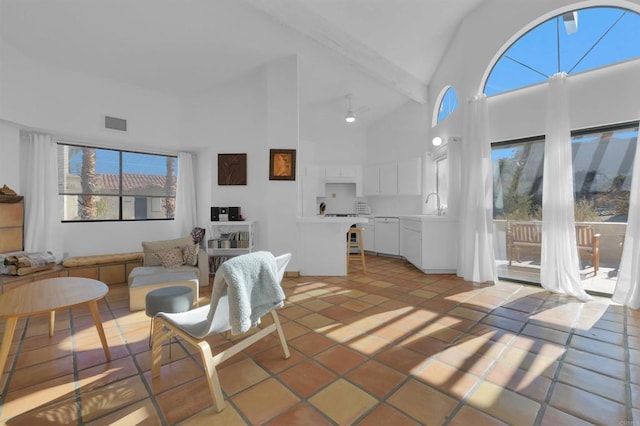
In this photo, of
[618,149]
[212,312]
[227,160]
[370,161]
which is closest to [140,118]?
[227,160]

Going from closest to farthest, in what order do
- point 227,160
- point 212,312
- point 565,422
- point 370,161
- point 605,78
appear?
1. point 565,422
2. point 212,312
3. point 605,78
4. point 227,160
5. point 370,161

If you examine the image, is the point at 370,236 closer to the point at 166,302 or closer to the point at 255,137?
the point at 255,137

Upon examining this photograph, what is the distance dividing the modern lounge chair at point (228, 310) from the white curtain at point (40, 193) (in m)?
3.59

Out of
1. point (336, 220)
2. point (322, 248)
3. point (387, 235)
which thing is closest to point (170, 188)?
point (322, 248)

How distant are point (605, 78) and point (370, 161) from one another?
4.44m

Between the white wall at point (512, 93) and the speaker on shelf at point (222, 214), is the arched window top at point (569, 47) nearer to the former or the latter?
the white wall at point (512, 93)

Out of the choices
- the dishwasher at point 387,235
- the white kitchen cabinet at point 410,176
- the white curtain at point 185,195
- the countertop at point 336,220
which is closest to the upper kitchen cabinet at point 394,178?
the white kitchen cabinet at point 410,176

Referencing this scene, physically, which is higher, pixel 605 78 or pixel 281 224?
pixel 605 78

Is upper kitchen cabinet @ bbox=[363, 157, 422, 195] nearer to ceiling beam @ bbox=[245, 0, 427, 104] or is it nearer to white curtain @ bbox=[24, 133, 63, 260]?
ceiling beam @ bbox=[245, 0, 427, 104]

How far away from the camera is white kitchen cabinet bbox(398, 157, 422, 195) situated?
230 inches

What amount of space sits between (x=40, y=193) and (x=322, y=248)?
4087 mm

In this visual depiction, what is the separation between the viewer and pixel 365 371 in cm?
188

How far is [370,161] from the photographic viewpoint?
7.12 m

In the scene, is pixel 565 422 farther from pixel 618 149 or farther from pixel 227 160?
pixel 227 160
